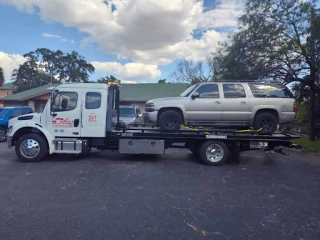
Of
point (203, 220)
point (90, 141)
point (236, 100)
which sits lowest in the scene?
point (203, 220)

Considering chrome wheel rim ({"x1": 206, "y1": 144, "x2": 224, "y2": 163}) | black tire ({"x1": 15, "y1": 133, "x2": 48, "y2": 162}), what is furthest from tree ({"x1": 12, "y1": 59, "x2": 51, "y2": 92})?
chrome wheel rim ({"x1": 206, "y1": 144, "x2": 224, "y2": 163})

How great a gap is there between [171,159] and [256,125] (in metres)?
3.09

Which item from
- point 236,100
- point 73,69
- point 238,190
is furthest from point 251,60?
point 73,69

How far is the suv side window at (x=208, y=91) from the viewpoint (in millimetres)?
7469

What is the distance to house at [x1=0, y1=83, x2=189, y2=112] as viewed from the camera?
2380cm

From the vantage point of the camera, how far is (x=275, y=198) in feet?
16.2

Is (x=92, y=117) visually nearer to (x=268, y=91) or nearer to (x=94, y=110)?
(x=94, y=110)

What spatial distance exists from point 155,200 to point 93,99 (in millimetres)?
4146

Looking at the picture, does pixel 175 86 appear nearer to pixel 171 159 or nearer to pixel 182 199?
pixel 171 159

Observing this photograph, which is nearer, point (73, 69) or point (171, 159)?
point (171, 159)

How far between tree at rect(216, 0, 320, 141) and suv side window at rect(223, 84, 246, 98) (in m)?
4.58

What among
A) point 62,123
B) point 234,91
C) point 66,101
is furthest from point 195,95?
point 62,123

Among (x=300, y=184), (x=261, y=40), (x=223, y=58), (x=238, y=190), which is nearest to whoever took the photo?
(x=238, y=190)

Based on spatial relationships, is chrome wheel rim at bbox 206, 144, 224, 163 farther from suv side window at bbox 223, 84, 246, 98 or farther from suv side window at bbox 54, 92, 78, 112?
suv side window at bbox 54, 92, 78, 112
